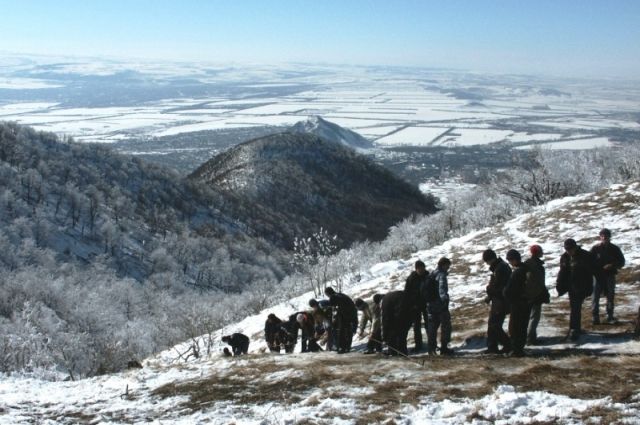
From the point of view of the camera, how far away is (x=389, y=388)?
10.5 metres

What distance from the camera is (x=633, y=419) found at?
25.6ft

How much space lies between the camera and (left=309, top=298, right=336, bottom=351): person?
16016mm

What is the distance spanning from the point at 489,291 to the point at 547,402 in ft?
10.5

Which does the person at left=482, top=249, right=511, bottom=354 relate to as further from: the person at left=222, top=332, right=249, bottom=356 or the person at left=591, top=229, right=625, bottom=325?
the person at left=222, top=332, right=249, bottom=356

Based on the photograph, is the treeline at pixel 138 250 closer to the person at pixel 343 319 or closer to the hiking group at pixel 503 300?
the person at pixel 343 319

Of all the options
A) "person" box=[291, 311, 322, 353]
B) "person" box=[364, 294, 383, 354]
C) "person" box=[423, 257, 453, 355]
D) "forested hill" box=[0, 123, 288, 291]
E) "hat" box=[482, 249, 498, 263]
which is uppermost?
"hat" box=[482, 249, 498, 263]

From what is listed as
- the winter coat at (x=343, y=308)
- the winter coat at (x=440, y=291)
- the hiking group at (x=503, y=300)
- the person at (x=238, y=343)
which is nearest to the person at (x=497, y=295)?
the hiking group at (x=503, y=300)

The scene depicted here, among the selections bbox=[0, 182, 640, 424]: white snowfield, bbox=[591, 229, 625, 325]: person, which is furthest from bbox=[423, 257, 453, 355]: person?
bbox=[591, 229, 625, 325]: person

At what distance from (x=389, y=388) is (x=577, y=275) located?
493 centimetres

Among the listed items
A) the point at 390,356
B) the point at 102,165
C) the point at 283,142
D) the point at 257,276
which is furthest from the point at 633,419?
the point at 283,142

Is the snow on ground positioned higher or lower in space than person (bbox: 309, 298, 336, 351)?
higher

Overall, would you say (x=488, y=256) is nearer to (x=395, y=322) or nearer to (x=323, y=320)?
(x=395, y=322)

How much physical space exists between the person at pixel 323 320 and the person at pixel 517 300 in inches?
225

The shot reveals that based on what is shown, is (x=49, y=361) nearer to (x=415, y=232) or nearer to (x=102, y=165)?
(x=415, y=232)
